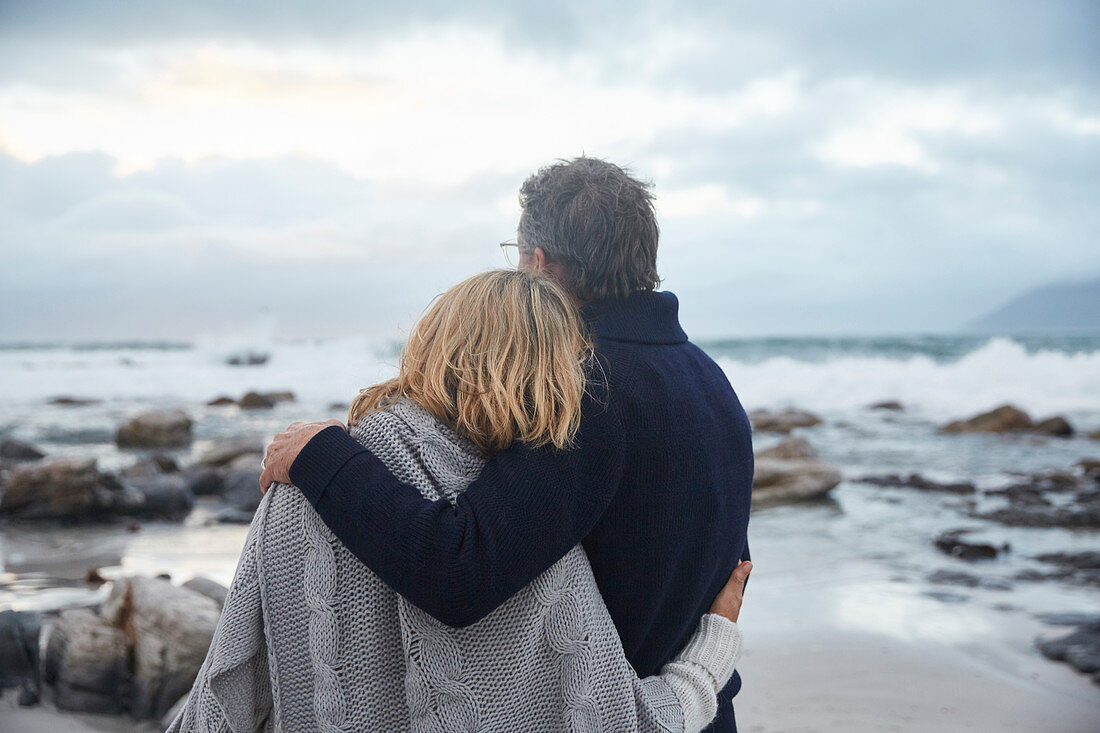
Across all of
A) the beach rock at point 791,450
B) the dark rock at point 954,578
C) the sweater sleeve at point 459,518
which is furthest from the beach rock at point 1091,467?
the sweater sleeve at point 459,518

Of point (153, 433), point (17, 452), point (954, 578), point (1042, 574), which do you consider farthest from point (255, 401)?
point (1042, 574)

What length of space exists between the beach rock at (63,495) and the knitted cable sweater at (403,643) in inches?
299

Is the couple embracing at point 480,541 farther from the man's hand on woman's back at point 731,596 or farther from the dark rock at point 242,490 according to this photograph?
the dark rock at point 242,490

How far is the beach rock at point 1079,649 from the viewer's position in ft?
15.4

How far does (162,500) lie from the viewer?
8.60 m

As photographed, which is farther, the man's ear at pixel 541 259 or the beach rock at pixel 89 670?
the beach rock at pixel 89 670

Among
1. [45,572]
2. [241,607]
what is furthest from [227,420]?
[241,607]

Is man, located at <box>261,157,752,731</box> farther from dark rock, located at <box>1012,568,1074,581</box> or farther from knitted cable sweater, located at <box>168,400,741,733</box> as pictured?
dark rock, located at <box>1012,568,1074,581</box>

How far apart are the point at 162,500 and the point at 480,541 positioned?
8228 millimetres

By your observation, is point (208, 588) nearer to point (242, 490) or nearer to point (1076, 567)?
point (242, 490)

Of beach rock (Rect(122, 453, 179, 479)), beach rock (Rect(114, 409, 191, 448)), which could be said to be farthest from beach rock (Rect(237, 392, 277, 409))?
beach rock (Rect(122, 453, 179, 479))

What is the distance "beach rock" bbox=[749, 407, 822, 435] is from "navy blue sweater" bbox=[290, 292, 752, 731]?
15.0m

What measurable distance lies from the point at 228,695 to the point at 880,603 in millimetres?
5362

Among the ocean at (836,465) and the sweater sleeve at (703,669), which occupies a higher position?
the sweater sleeve at (703,669)
